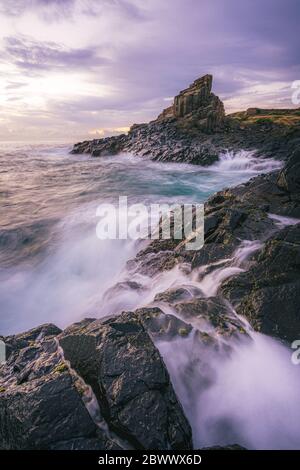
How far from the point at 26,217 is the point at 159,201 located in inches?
349

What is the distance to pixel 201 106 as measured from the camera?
57.1 m

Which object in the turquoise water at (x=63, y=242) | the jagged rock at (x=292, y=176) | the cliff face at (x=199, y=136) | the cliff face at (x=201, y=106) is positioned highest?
the cliff face at (x=201, y=106)

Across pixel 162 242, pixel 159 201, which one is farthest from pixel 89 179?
pixel 162 242

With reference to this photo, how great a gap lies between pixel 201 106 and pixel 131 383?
199 ft


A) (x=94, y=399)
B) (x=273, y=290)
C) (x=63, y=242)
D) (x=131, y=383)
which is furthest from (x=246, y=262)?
(x=63, y=242)

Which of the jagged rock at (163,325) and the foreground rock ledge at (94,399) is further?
the jagged rock at (163,325)

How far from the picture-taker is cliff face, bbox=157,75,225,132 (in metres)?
53.0

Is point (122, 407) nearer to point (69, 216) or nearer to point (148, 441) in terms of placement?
point (148, 441)

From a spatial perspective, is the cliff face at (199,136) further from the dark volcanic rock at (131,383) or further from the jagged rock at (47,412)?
the jagged rock at (47,412)

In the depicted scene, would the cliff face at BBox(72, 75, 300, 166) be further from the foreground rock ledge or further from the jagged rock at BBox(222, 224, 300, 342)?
the foreground rock ledge

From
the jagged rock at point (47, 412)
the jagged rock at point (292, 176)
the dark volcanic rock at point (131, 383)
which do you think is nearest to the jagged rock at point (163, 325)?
the dark volcanic rock at point (131, 383)

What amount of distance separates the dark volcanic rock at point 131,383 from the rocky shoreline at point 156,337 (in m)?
0.01

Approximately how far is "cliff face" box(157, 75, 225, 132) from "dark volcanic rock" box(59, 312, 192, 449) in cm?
5199

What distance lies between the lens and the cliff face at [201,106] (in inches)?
2086
